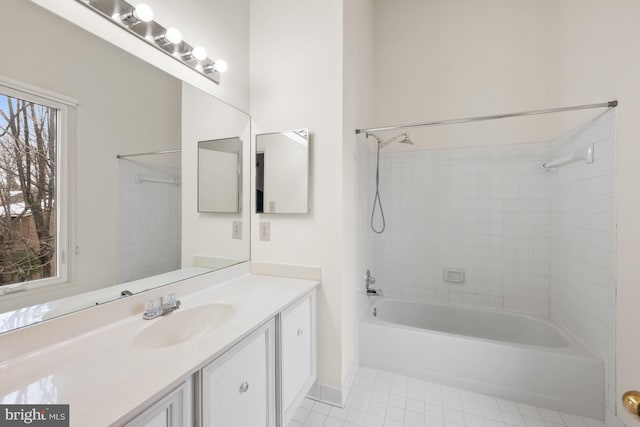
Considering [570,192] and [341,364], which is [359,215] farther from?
[570,192]

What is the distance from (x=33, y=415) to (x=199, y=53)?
154 centimetres

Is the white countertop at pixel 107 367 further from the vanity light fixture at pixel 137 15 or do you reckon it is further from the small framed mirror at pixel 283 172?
the vanity light fixture at pixel 137 15

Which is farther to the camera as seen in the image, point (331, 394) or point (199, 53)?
point (331, 394)

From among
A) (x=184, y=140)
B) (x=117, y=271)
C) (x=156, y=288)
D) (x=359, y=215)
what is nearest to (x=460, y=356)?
(x=359, y=215)

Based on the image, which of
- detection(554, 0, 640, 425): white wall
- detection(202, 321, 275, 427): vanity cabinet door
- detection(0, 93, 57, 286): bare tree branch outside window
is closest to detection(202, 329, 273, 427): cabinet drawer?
detection(202, 321, 275, 427): vanity cabinet door

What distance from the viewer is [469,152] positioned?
2467mm

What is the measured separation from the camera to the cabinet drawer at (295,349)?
1.33m

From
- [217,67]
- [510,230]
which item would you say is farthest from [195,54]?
[510,230]

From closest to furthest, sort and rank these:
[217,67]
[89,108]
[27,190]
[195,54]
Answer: [27,190] < [89,108] < [195,54] < [217,67]

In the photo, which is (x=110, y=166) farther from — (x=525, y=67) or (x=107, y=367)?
(x=525, y=67)

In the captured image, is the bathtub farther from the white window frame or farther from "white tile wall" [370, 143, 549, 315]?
the white window frame

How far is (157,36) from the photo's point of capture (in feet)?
4.08

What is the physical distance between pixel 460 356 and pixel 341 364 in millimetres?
849

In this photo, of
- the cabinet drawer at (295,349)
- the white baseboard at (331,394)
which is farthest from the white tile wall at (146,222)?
the white baseboard at (331,394)
